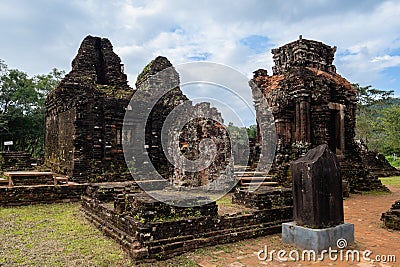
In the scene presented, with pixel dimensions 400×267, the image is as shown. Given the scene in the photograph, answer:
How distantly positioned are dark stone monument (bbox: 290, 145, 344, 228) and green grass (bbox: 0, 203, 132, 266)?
3.05 m

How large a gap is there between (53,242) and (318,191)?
15.2 feet

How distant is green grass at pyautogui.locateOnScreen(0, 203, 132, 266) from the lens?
199 inches

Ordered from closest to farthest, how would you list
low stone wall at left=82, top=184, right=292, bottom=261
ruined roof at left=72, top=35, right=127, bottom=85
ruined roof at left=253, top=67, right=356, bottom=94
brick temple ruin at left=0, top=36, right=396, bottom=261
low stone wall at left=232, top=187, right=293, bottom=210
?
low stone wall at left=82, top=184, right=292, bottom=261
low stone wall at left=232, top=187, right=293, bottom=210
brick temple ruin at left=0, top=36, right=396, bottom=261
ruined roof at left=253, top=67, right=356, bottom=94
ruined roof at left=72, top=35, right=127, bottom=85

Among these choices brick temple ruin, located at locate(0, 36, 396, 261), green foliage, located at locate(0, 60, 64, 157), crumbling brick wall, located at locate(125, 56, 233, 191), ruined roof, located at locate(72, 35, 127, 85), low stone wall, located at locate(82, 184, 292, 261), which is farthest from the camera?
green foliage, located at locate(0, 60, 64, 157)

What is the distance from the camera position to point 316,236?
5.55 m

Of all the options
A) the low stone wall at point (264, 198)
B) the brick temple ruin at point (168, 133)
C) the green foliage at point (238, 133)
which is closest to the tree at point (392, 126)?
the brick temple ruin at point (168, 133)

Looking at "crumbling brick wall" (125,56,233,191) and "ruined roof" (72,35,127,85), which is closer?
"crumbling brick wall" (125,56,233,191)

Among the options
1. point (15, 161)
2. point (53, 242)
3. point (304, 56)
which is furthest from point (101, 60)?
point (53, 242)

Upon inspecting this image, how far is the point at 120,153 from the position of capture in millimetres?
13086

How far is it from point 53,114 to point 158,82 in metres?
4.76

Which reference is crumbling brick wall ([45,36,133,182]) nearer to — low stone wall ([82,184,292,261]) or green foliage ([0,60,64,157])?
low stone wall ([82,184,292,261])

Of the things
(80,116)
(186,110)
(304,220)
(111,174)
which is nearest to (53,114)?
(80,116)

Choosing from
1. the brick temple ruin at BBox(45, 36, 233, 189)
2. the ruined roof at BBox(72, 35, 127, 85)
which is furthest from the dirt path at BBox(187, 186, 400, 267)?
the ruined roof at BBox(72, 35, 127, 85)

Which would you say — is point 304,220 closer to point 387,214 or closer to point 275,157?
point 387,214
